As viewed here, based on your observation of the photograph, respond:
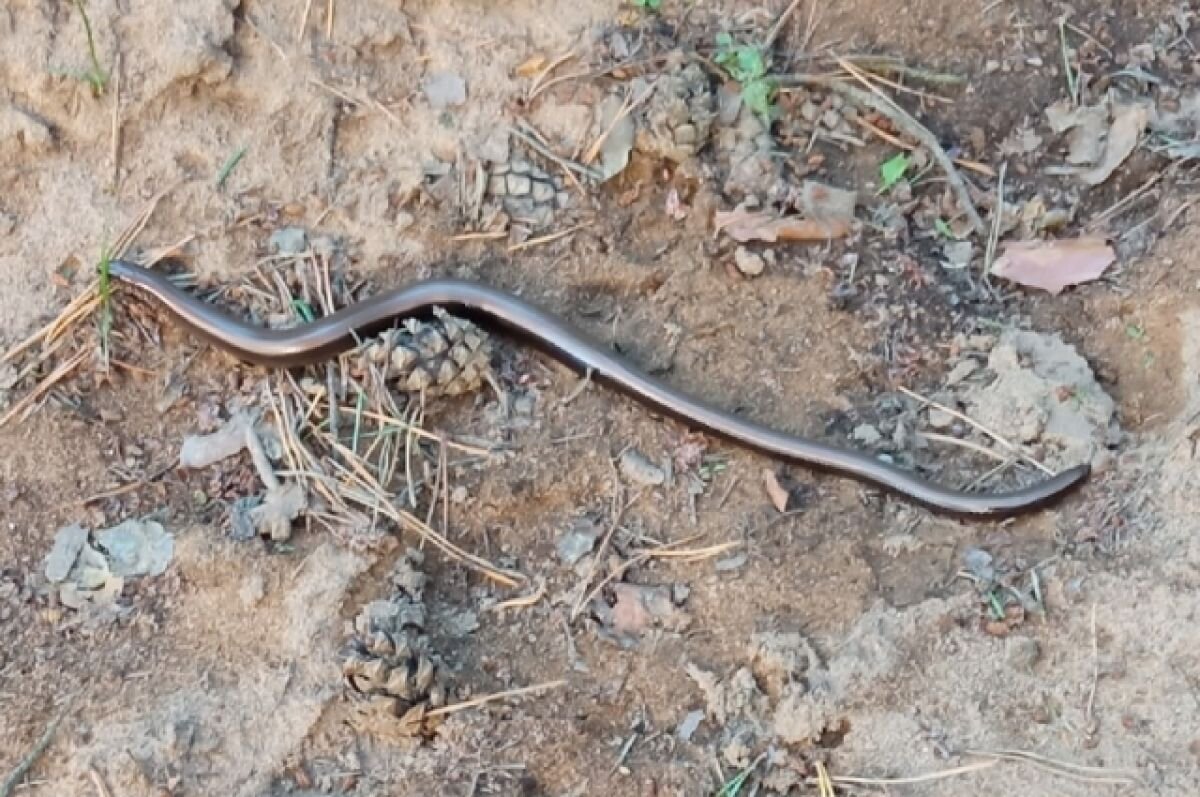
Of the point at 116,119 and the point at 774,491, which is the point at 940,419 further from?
the point at 116,119

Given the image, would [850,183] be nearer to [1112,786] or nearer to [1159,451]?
[1159,451]

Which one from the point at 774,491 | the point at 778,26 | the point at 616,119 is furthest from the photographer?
the point at 778,26

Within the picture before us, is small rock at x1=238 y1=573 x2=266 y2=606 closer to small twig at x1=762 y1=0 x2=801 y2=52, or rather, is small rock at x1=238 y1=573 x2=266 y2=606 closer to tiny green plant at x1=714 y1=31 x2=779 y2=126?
tiny green plant at x1=714 y1=31 x2=779 y2=126

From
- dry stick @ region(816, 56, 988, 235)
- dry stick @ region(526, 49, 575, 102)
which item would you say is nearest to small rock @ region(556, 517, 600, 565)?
dry stick @ region(526, 49, 575, 102)

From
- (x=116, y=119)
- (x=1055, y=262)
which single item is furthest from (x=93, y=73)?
(x=1055, y=262)

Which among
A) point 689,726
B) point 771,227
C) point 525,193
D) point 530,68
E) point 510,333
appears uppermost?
point 530,68

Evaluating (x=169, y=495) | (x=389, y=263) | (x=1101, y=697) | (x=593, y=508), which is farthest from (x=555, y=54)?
(x=1101, y=697)
